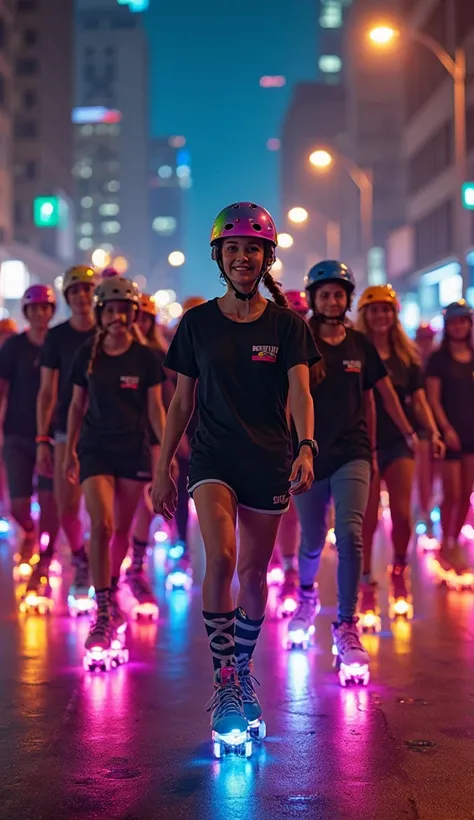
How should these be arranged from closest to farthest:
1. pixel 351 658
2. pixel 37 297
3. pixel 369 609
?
pixel 351 658, pixel 369 609, pixel 37 297

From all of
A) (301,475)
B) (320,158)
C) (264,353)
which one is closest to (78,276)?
(264,353)

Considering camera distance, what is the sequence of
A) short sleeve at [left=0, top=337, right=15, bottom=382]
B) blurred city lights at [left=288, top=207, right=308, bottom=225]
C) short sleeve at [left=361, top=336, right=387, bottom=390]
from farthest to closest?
blurred city lights at [left=288, top=207, right=308, bottom=225], short sleeve at [left=0, top=337, right=15, bottom=382], short sleeve at [left=361, top=336, right=387, bottom=390]

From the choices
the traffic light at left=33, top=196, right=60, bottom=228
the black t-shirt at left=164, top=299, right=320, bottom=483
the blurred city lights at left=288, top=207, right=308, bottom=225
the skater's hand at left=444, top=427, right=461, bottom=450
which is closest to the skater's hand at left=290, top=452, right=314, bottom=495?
the black t-shirt at left=164, top=299, right=320, bottom=483

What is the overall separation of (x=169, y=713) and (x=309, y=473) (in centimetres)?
160

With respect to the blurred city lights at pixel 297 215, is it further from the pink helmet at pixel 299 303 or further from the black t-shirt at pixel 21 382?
the black t-shirt at pixel 21 382

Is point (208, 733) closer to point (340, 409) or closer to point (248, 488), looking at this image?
point (248, 488)

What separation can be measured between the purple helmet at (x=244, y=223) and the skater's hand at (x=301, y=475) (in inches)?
41.9

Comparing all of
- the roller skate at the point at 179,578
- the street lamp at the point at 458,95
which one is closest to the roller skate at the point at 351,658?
the roller skate at the point at 179,578

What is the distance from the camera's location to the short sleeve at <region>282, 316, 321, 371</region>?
5.50 m

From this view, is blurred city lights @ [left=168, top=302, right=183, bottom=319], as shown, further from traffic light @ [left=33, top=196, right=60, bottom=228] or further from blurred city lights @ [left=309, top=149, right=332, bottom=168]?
traffic light @ [left=33, top=196, right=60, bottom=228]

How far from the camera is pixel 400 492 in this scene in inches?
343

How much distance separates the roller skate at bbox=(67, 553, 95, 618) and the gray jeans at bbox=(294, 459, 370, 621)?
227 centimetres

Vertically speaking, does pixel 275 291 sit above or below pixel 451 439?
above

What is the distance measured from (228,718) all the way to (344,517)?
83.3 inches
